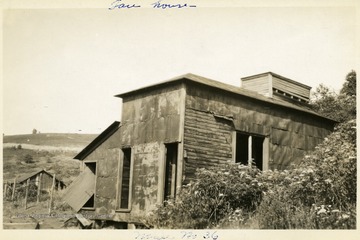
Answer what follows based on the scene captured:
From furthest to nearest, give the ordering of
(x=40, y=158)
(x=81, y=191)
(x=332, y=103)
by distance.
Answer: (x=40, y=158) < (x=332, y=103) < (x=81, y=191)

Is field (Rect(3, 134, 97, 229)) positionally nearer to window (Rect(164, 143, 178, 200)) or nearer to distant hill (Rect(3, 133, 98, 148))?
distant hill (Rect(3, 133, 98, 148))

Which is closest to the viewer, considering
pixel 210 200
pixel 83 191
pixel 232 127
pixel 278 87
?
pixel 210 200

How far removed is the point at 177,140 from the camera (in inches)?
504

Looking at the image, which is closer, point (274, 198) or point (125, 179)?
point (274, 198)

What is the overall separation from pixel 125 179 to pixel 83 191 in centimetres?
353

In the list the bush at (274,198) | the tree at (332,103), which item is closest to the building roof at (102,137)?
the bush at (274,198)

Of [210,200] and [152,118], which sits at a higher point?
[152,118]

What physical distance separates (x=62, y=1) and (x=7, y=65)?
90.0 inches

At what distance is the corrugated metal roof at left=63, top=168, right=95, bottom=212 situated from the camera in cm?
1781

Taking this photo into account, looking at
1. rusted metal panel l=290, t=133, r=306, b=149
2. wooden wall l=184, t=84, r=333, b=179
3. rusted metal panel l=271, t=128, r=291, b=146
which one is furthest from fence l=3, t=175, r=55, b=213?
rusted metal panel l=290, t=133, r=306, b=149

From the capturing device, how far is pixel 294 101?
72.2 ft

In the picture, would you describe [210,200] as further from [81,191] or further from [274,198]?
[81,191]

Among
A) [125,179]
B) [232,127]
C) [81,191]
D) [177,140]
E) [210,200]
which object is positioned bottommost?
[81,191]

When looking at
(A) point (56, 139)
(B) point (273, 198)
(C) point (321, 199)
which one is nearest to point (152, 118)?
(B) point (273, 198)
